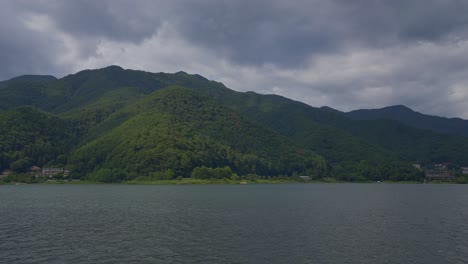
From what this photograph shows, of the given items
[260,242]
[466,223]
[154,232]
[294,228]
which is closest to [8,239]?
[154,232]

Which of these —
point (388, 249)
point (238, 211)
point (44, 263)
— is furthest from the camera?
point (238, 211)

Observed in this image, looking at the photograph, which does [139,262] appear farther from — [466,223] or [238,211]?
[466,223]

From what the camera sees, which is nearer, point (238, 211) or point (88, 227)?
point (88, 227)

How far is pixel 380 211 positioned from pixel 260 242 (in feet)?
173

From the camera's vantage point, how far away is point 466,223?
7762 centimetres

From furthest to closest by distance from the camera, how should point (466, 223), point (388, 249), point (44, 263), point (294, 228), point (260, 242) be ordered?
point (466, 223) < point (294, 228) < point (260, 242) < point (388, 249) < point (44, 263)

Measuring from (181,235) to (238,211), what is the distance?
3427 centimetres

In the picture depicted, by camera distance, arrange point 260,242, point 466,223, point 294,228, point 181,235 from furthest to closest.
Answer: point 466,223
point 294,228
point 181,235
point 260,242

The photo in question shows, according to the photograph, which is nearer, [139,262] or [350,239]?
[139,262]

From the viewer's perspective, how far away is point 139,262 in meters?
45.1

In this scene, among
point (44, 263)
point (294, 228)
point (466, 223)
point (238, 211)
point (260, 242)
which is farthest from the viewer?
point (238, 211)

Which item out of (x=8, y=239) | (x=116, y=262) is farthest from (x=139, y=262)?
(x=8, y=239)

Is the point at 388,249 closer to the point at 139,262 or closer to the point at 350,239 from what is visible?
the point at 350,239

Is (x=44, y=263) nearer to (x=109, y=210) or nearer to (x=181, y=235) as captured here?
(x=181, y=235)
